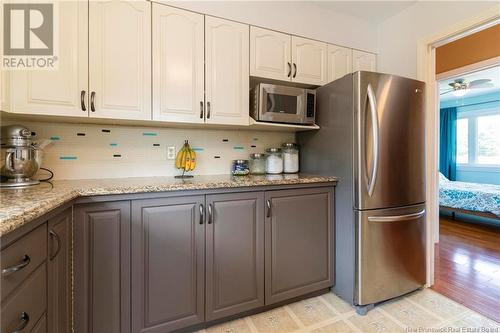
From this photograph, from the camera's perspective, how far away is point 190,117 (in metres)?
1.75

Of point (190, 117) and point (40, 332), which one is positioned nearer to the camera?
point (40, 332)

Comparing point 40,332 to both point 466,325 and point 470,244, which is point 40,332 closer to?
point 466,325

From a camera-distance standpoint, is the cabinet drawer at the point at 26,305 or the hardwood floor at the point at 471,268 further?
the hardwood floor at the point at 471,268

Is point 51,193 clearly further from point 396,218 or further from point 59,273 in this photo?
point 396,218

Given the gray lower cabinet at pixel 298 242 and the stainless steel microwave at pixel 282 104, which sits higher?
the stainless steel microwave at pixel 282 104

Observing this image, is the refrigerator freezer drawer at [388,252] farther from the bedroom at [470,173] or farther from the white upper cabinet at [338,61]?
the white upper cabinet at [338,61]

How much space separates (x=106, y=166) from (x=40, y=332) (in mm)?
1135

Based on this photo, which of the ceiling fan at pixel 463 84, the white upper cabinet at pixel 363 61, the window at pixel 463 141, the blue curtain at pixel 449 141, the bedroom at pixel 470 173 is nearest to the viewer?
the bedroom at pixel 470 173

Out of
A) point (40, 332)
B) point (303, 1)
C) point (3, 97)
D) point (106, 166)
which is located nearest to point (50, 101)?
point (3, 97)

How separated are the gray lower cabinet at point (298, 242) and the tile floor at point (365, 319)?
113 millimetres

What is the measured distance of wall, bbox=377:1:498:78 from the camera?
184 centimetres

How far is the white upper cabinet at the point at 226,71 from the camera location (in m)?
1.79

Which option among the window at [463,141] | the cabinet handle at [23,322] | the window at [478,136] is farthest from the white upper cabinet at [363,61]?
the window at [463,141]

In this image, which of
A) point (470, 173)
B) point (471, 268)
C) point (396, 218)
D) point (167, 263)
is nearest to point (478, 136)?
point (470, 173)
